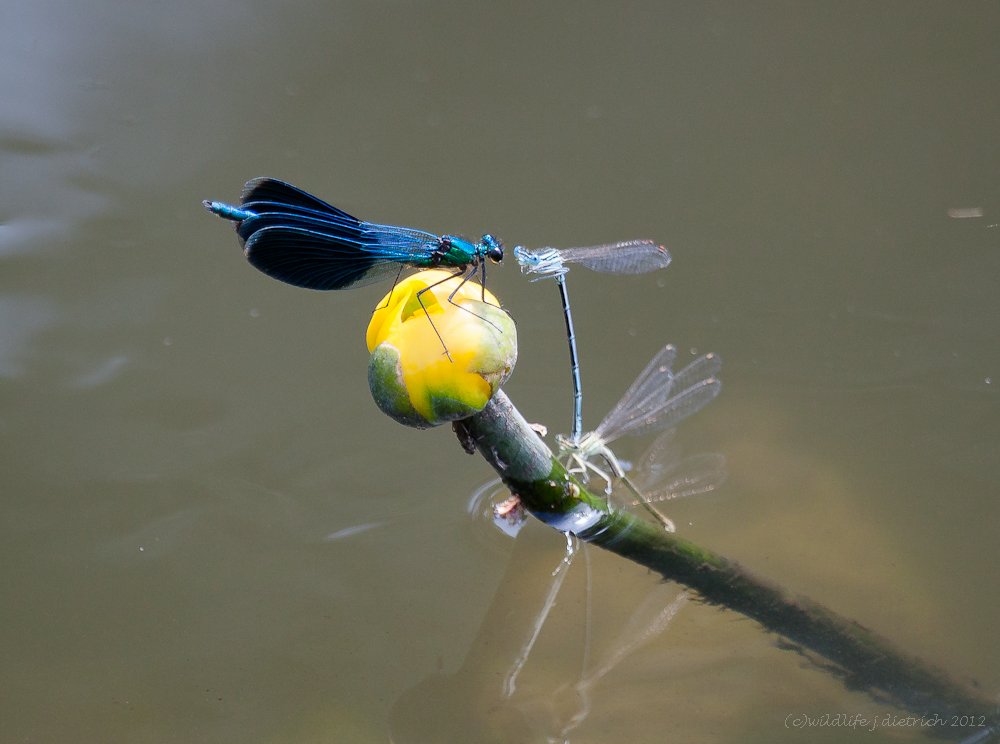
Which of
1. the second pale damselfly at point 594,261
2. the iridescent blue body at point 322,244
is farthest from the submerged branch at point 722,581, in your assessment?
the second pale damselfly at point 594,261

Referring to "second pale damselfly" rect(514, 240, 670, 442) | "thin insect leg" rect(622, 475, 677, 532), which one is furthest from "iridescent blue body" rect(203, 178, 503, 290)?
"thin insect leg" rect(622, 475, 677, 532)

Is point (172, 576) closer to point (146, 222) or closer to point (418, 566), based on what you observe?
point (418, 566)

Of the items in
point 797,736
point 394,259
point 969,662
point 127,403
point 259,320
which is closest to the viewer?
point 394,259

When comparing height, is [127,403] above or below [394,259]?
below

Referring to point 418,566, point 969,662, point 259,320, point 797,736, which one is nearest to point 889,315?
point 969,662

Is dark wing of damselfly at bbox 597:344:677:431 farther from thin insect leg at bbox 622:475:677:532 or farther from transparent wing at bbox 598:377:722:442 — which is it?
thin insect leg at bbox 622:475:677:532

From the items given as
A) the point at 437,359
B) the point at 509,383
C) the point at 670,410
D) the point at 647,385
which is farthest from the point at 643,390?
the point at 437,359
